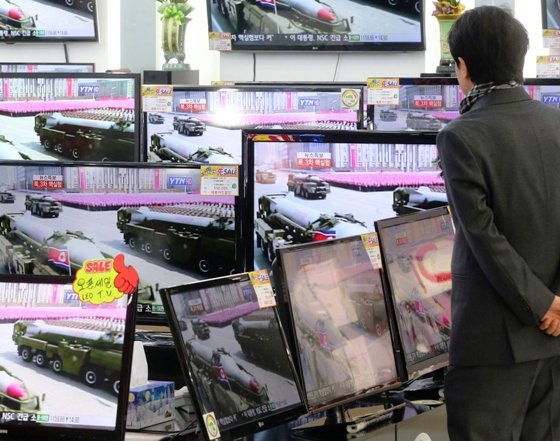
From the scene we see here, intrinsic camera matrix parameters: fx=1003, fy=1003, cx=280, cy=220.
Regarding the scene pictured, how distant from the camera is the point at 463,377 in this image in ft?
7.47

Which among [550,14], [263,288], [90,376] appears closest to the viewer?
[90,376]

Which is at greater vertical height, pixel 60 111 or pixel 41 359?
pixel 60 111

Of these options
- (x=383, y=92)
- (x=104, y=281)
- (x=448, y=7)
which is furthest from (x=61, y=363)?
(x=448, y=7)

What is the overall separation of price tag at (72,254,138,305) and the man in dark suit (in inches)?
28.9

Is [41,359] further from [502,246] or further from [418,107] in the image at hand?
[418,107]

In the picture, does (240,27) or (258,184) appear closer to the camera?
(258,184)

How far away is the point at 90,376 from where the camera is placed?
2.10m

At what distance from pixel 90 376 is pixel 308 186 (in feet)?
3.20

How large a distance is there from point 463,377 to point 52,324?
925mm

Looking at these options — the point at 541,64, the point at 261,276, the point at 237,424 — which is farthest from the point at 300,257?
the point at 541,64

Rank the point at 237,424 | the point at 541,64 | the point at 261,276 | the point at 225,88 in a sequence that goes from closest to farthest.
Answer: the point at 237,424 → the point at 261,276 → the point at 225,88 → the point at 541,64

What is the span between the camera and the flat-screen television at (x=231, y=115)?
14.1 ft

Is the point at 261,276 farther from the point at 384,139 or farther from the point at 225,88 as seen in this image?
the point at 225,88

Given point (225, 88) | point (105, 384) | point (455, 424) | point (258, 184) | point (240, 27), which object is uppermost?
point (240, 27)
